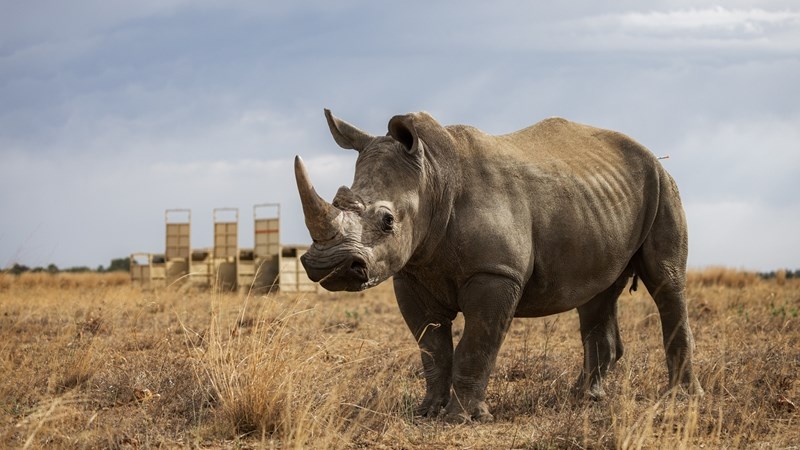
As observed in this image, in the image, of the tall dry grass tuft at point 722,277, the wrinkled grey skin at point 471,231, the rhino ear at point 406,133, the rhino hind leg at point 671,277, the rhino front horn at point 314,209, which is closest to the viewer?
the rhino front horn at point 314,209

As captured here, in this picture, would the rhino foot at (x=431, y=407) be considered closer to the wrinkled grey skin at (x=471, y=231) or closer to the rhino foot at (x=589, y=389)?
the wrinkled grey skin at (x=471, y=231)

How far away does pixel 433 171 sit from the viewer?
567cm

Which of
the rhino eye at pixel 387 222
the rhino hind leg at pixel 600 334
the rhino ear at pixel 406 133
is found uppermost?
the rhino ear at pixel 406 133

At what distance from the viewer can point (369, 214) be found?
5141mm

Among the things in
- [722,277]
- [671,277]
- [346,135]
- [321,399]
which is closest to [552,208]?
[346,135]

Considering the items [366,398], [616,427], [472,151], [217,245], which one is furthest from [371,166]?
[217,245]

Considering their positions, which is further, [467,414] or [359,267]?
[467,414]

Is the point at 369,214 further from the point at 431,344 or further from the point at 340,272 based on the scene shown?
the point at 431,344

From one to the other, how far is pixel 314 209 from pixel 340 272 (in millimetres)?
364

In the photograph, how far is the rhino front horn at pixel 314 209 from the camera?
15.9 feet

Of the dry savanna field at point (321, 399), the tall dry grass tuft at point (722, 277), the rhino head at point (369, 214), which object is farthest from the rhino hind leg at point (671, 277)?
the tall dry grass tuft at point (722, 277)

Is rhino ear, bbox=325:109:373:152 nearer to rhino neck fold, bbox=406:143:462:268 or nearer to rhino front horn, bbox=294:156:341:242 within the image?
rhino neck fold, bbox=406:143:462:268

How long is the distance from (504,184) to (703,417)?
76.4 inches

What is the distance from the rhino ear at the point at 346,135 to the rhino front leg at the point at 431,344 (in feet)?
3.06
